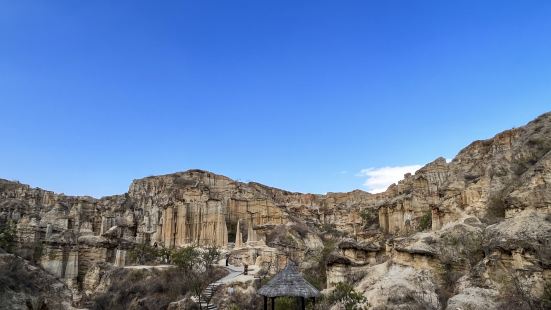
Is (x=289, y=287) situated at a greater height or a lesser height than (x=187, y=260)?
greater

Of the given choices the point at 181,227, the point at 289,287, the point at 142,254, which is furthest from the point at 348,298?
the point at 181,227

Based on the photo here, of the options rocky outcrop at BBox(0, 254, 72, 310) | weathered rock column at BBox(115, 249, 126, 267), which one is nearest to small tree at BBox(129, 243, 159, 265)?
weathered rock column at BBox(115, 249, 126, 267)

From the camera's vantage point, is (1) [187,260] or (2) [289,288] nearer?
(2) [289,288]

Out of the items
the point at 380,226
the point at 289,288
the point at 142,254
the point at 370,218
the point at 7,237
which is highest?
the point at 370,218

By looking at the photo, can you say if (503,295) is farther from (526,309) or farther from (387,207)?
(387,207)

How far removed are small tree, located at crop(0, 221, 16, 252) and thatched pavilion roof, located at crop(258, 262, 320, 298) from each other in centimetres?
2622

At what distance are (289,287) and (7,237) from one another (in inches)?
1179

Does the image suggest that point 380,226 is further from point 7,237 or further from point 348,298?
point 7,237

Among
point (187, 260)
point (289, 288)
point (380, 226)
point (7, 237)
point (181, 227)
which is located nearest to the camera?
point (289, 288)

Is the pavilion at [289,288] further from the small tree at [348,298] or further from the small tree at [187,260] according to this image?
the small tree at [187,260]

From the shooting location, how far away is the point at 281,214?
62.7 metres

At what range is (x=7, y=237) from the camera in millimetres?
34188

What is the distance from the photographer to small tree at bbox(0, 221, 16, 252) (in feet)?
107

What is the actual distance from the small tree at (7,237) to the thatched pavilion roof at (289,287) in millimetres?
26221
